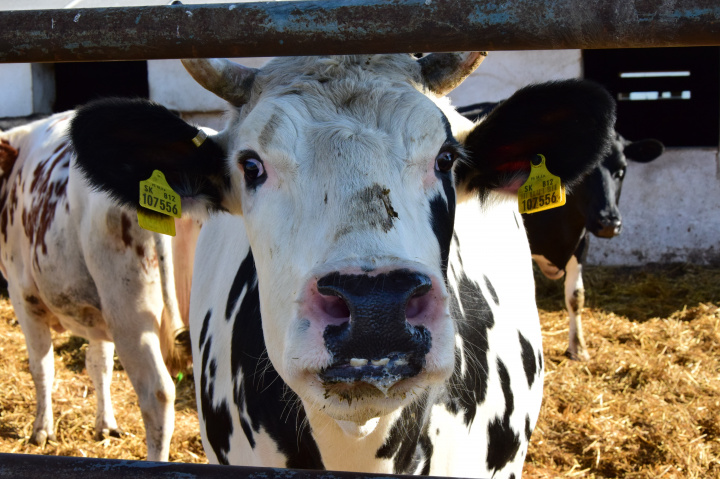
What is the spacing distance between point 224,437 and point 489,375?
0.92 m

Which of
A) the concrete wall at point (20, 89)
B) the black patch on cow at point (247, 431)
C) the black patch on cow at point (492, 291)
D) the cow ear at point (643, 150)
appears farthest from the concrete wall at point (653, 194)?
the black patch on cow at point (247, 431)

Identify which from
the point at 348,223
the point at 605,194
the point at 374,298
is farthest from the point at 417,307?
the point at 605,194

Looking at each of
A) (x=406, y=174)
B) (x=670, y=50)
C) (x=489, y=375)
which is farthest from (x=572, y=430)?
(x=670, y=50)

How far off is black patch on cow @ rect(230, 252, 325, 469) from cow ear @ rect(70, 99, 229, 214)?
0.40m

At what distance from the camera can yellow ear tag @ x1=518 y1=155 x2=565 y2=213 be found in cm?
207

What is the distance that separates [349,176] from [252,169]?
364 mm

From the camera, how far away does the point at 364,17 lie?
1.14m

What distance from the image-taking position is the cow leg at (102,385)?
4809 mm

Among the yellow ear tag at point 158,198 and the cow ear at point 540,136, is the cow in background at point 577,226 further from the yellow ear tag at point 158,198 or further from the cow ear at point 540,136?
the yellow ear tag at point 158,198

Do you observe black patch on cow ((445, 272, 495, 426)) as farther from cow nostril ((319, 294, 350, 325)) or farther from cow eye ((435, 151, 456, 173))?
cow nostril ((319, 294, 350, 325))

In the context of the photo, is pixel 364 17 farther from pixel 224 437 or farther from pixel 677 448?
pixel 677 448

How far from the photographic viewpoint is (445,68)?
82.7 inches

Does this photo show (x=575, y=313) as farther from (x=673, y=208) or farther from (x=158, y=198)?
(x=158, y=198)

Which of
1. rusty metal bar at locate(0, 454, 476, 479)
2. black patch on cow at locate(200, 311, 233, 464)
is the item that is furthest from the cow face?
black patch on cow at locate(200, 311, 233, 464)
